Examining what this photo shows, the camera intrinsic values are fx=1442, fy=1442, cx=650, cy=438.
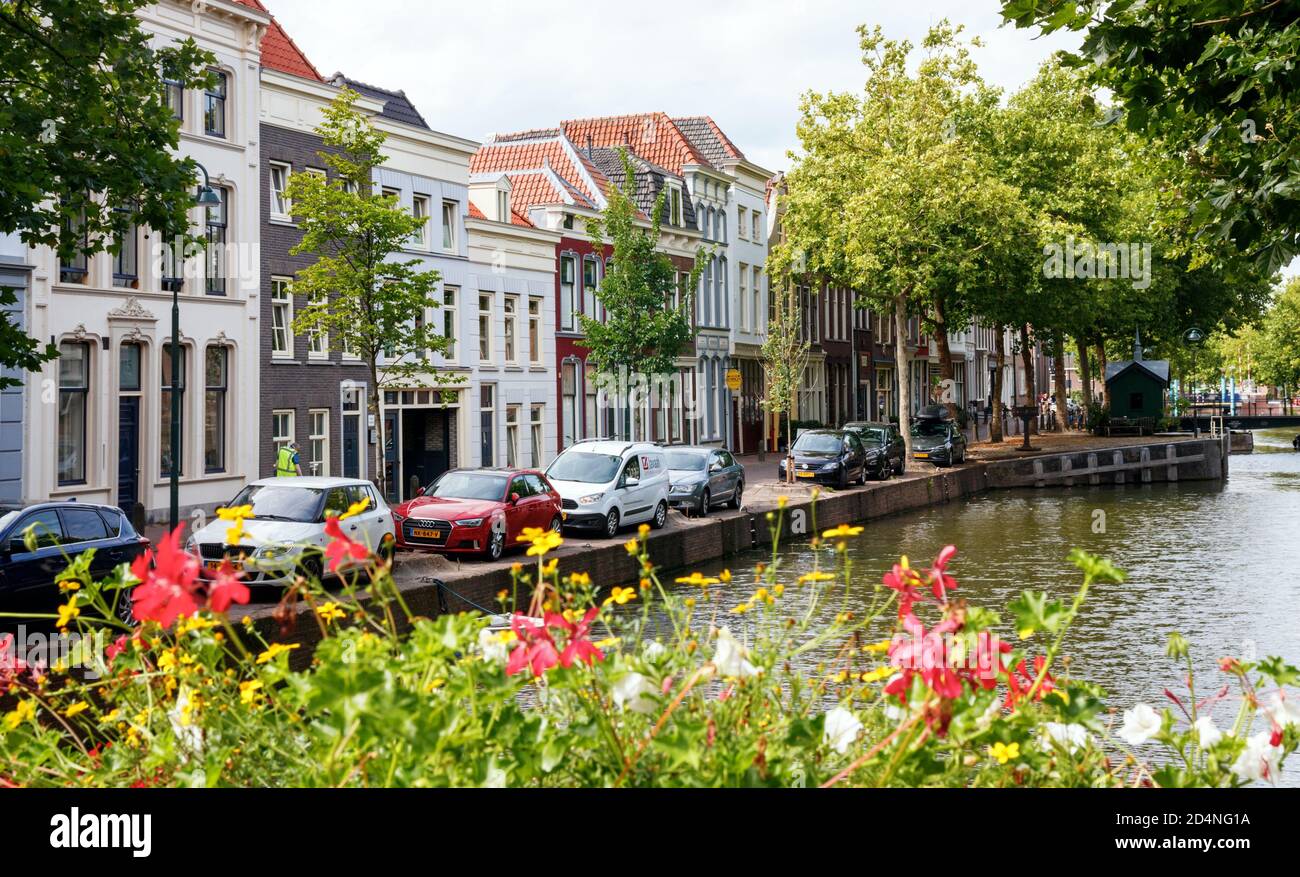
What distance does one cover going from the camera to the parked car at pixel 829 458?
1539 inches

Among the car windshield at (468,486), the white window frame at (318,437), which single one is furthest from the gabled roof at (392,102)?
the car windshield at (468,486)

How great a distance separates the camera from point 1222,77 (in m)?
9.39

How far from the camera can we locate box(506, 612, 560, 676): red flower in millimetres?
2969

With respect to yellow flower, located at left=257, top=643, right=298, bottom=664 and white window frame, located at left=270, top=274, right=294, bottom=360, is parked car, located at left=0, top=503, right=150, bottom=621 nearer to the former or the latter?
yellow flower, located at left=257, top=643, right=298, bottom=664

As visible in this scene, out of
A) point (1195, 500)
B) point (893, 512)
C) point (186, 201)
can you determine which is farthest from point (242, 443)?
point (1195, 500)

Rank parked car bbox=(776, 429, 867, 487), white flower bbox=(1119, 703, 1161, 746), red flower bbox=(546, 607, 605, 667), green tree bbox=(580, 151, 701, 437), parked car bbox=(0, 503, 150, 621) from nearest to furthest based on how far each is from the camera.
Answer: red flower bbox=(546, 607, 605, 667), white flower bbox=(1119, 703, 1161, 746), parked car bbox=(0, 503, 150, 621), parked car bbox=(776, 429, 867, 487), green tree bbox=(580, 151, 701, 437)

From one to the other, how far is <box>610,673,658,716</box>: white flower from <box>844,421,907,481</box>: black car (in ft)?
129

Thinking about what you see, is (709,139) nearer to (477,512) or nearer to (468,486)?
(468,486)

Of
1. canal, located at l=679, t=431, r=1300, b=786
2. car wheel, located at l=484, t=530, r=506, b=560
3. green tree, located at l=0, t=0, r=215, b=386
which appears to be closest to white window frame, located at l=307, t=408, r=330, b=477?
canal, located at l=679, t=431, r=1300, b=786

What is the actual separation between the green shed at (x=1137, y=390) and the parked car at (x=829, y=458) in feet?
103

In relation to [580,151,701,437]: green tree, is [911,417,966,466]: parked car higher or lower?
lower
